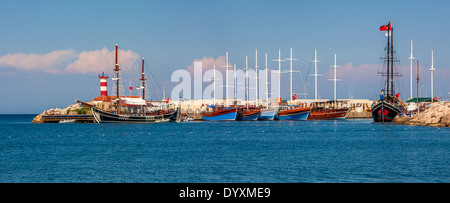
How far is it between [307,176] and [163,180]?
774cm

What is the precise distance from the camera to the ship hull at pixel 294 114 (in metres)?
124

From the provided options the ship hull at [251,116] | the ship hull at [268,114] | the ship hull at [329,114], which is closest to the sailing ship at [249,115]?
the ship hull at [251,116]

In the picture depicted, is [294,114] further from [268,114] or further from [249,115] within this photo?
[249,115]

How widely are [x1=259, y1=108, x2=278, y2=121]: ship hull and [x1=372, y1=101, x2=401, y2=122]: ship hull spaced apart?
1610 inches

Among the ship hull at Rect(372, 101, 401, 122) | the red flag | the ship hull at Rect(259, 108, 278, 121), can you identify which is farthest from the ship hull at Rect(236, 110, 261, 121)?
the red flag

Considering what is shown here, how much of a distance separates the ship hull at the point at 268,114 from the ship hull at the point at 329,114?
9.71 meters

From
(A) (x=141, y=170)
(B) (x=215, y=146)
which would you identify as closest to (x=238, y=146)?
(B) (x=215, y=146)

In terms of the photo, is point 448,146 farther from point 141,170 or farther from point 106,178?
point 106,178

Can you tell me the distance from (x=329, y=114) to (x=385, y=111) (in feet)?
134

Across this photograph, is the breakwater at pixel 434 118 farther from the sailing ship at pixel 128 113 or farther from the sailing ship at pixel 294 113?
the sailing ship at pixel 128 113

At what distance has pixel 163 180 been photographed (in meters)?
25.9

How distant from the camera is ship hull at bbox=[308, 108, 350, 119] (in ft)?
420

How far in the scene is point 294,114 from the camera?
12650 cm

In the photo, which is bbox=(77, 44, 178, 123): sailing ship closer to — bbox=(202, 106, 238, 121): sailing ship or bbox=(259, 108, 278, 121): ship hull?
bbox=(202, 106, 238, 121): sailing ship
